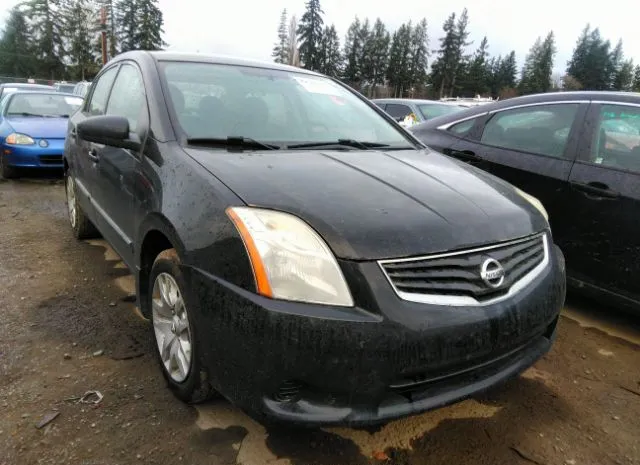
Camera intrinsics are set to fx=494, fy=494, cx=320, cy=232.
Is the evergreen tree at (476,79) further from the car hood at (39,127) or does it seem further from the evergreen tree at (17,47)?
the car hood at (39,127)

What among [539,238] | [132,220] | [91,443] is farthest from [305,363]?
[132,220]

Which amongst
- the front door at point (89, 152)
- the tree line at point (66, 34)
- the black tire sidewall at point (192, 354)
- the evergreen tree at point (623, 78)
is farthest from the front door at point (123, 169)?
the evergreen tree at point (623, 78)

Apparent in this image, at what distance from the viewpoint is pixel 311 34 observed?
244 ft

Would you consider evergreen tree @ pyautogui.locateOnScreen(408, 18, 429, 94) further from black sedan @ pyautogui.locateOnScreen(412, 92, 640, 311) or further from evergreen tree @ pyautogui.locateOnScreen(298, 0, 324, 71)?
black sedan @ pyautogui.locateOnScreen(412, 92, 640, 311)

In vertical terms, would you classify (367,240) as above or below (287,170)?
below

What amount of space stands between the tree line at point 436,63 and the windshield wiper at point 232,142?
75.4 metres

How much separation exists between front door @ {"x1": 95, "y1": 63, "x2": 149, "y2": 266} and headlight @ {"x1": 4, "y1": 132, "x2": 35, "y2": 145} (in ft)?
15.6

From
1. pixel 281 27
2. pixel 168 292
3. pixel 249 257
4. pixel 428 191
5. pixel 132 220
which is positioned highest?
pixel 281 27

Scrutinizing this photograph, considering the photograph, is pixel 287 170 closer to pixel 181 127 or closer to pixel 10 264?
pixel 181 127

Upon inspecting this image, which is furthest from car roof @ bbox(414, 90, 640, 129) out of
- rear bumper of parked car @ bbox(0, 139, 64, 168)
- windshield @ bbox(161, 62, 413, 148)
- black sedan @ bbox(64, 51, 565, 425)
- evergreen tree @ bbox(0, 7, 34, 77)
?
evergreen tree @ bbox(0, 7, 34, 77)

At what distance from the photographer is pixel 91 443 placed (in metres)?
2.04

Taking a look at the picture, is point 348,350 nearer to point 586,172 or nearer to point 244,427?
point 244,427

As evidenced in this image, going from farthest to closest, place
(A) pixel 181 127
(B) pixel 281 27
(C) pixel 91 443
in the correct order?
(B) pixel 281 27 → (A) pixel 181 127 → (C) pixel 91 443

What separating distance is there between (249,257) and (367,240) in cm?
42
